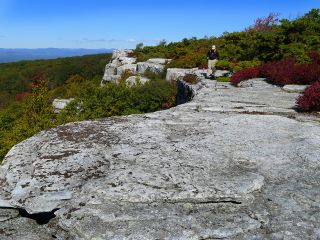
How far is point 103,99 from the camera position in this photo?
24.4 meters

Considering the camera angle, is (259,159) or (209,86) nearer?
(259,159)

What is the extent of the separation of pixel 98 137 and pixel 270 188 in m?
3.28

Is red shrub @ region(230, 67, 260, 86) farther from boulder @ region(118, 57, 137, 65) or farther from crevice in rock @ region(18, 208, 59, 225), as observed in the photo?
boulder @ region(118, 57, 137, 65)

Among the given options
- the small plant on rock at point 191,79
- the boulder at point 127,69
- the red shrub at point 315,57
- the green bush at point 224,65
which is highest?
the red shrub at point 315,57

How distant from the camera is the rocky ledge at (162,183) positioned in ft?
15.0

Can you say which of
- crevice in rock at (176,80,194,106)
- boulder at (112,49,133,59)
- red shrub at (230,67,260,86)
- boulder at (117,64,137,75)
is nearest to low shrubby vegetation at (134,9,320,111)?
red shrub at (230,67,260,86)

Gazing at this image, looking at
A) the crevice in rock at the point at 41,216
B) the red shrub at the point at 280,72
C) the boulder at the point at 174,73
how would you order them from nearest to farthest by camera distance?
the crevice in rock at the point at 41,216 < the red shrub at the point at 280,72 < the boulder at the point at 174,73

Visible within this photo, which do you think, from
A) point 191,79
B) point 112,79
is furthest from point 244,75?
point 112,79

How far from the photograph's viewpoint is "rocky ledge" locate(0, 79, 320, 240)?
15.0ft

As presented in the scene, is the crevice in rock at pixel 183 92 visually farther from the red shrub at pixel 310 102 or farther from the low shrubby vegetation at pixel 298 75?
the red shrub at pixel 310 102

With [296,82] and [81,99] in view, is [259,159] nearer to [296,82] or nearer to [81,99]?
[296,82]

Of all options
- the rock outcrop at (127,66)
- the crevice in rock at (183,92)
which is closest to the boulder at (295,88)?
the crevice in rock at (183,92)

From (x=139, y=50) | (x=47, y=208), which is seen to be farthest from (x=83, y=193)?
(x=139, y=50)

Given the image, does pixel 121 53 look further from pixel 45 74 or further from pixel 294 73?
pixel 45 74
